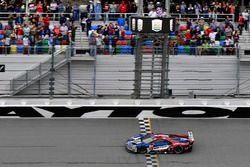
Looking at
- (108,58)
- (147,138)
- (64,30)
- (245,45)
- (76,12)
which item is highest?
(76,12)

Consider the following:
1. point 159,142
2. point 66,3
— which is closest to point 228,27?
point 66,3

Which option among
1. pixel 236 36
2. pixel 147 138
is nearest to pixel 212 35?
pixel 236 36

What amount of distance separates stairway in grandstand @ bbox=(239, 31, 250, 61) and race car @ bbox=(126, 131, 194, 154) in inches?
290

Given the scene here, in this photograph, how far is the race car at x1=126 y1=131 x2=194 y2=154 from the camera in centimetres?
1939

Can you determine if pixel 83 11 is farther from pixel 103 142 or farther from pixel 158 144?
pixel 158 144

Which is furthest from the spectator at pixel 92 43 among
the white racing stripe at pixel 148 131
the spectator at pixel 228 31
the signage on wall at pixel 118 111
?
the spectator at pixel 228 31

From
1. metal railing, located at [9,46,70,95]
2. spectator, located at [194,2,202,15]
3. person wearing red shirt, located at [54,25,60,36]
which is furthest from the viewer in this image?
spectator, located at [194,2,202,15]

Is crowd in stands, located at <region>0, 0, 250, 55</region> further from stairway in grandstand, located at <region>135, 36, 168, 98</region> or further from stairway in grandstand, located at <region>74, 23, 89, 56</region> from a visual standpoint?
stairway in grandstand, located at <region>135, 36, 168, 98</region>

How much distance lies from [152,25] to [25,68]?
194 inches

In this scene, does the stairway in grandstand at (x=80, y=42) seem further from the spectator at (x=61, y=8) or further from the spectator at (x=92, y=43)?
the spectator at (x=61, y=8)

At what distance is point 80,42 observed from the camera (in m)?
27.1

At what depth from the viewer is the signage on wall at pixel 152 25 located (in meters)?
23.1

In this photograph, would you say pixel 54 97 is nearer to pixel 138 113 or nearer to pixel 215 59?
pixel 138 113

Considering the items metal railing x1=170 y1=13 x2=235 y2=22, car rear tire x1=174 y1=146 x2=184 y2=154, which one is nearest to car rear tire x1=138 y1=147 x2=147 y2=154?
car rear tire x1=174 y1=146 x2=184 y2=154
